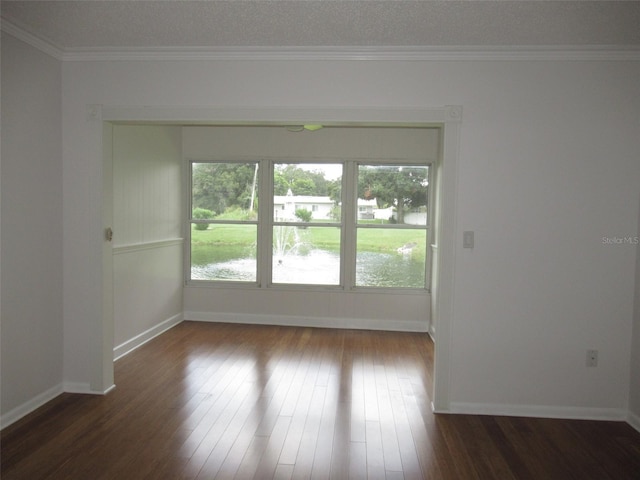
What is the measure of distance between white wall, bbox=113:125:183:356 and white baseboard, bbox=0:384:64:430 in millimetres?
826

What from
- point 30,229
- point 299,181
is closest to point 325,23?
point 30,229

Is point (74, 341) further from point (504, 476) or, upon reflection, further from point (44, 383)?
point (504, 476)

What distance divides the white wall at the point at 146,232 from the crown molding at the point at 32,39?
84 centimetres

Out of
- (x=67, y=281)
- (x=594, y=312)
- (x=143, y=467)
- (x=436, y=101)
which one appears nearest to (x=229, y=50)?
(x=436, y=101)

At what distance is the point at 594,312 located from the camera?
3.22m

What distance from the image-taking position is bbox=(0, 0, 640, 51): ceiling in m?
2.57

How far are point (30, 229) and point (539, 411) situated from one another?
3.74 metres

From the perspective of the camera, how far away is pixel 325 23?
281 cm

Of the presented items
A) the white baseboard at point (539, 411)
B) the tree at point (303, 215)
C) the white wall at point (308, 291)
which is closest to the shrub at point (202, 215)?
the white wall at point (308, 291)

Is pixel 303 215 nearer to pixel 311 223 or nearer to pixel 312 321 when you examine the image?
pixel 311 223

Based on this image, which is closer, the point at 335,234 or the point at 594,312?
the point at 594,312

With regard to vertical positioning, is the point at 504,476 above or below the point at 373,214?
below

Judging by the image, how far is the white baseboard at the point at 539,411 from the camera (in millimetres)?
3230

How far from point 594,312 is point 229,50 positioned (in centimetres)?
317
